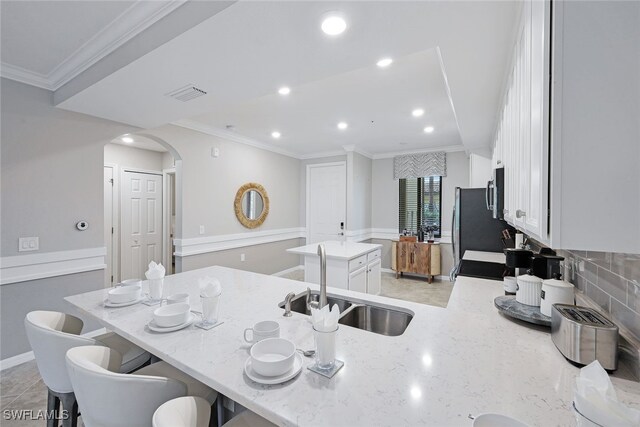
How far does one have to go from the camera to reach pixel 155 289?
5.34 ft

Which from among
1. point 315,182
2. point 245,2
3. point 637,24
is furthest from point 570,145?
point 315,182

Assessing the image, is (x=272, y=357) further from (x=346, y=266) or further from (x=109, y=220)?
(x=109, y=220)

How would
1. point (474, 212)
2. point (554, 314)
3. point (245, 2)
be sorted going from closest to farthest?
point (554, 314), point (245, 2), point (474, 212)

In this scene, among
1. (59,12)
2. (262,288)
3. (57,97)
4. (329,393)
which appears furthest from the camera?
(57,97)

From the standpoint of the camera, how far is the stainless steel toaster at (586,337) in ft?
2.93

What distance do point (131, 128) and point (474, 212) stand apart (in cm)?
396

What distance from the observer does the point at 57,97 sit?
2.43 m

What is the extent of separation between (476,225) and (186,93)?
3.14 m

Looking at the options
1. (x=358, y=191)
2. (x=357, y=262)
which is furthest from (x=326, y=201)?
(x=357, y=262)

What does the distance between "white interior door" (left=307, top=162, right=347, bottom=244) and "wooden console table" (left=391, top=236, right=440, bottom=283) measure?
116 cm

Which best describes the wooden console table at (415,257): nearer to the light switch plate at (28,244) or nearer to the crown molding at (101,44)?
the crown molding at (101,44)

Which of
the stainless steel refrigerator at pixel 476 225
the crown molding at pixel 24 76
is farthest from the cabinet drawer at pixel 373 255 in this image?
the crown molding at pixel 24 76

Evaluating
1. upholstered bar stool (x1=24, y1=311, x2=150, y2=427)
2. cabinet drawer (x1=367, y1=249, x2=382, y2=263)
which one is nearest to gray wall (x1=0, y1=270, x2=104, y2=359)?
upholstered bar stool (x1=24, y1=311, x2=150, y2=427)

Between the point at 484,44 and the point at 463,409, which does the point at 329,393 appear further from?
the point at 484,44
